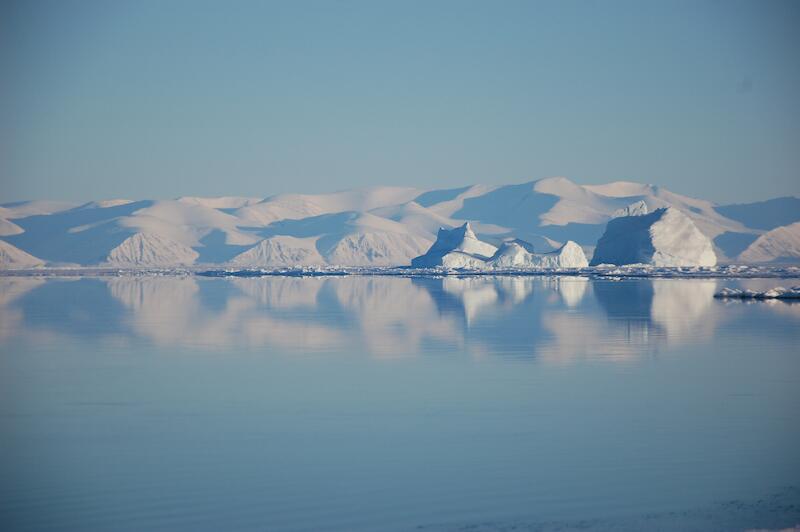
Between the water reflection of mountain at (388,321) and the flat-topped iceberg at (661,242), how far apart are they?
158 feet

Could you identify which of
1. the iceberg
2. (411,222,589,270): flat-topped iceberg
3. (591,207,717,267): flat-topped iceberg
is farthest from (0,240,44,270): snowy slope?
(591,207,717,267): flat-topped iceberg

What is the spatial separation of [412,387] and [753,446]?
28.0ft

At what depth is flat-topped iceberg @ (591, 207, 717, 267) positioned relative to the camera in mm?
116188

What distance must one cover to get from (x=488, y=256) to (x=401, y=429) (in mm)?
117675

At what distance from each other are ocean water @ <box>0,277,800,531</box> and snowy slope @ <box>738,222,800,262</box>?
146769 millimetres

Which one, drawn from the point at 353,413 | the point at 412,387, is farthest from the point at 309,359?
the point at 353,413

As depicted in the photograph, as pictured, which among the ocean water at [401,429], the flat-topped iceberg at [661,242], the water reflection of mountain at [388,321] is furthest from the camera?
the flat-topped iceberg at [661,242]

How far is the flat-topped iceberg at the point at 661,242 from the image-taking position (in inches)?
4574

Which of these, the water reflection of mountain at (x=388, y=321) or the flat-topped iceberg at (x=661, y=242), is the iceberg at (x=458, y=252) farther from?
the water reflection of mountain at (x=388, y=321)

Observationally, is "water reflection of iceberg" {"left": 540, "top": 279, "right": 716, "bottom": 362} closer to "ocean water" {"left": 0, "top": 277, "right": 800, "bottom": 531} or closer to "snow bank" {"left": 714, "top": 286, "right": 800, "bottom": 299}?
"ocean water" {"left": 0, "top": 277, "right": 800, "bottom": 531}

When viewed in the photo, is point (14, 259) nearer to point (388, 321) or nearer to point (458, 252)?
point (458, 252)

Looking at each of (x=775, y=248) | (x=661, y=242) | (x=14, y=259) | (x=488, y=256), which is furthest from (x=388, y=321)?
(x=775, y=248)

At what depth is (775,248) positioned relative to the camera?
180375mm

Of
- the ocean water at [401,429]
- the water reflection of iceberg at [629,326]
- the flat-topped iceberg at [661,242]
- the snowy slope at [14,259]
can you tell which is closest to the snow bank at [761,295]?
the water reflection of iceberg at [629,326]
